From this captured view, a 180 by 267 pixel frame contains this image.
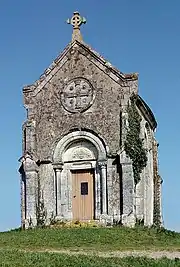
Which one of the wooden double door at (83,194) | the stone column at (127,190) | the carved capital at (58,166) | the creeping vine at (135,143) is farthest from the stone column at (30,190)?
the creeping vine at (135,143)

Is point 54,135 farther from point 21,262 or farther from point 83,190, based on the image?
point 21,262

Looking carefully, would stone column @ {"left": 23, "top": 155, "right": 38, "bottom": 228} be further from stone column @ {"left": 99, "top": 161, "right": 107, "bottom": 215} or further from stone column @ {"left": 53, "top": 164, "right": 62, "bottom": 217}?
stone column @ {"left": 99, "top": 161, "right": 107, "bottom": 215}

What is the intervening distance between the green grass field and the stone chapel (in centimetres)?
339

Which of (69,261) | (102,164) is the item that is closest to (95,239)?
(102,164)

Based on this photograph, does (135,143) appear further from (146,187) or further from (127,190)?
(146,187)

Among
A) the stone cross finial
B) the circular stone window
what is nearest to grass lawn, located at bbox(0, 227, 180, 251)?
the circular stone window

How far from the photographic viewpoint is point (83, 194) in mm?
27641

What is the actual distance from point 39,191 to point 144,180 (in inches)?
220

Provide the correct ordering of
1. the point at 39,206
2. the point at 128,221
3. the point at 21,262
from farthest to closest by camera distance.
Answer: the point at 39,206 < the point at 128,221 < the point at 21,262

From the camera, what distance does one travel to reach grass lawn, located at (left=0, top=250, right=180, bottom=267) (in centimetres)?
1377

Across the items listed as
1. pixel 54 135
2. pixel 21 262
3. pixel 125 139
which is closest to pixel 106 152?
pixel 125 139

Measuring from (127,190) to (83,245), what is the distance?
676 cm

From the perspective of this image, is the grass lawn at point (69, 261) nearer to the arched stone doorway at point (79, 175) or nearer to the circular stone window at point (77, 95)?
the arched stone doorway at point (79, 175)

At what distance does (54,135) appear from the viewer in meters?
28.1
